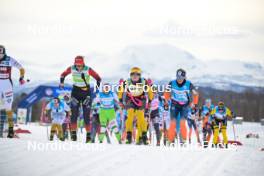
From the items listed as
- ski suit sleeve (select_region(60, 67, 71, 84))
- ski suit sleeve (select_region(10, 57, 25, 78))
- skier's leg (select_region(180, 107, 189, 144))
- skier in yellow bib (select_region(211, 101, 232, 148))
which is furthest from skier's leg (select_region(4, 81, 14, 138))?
skier in yellow bib (select_region(211, 101, 232, 148))

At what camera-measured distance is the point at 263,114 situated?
112500 millimetres

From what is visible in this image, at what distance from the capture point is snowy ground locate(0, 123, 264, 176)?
7.35 m

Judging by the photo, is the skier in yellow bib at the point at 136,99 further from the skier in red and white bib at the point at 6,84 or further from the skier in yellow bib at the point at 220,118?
the skier in yellow bib at the point at 220,118

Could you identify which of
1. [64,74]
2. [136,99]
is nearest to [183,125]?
[136,99]

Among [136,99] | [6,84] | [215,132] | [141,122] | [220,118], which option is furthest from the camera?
[215,132]

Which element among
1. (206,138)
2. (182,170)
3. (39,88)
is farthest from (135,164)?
(39,88)

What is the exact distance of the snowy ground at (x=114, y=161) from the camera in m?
7.35

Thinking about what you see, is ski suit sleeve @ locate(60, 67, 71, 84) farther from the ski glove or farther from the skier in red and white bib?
the skier in red and white bib

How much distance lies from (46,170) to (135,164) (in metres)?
1.70

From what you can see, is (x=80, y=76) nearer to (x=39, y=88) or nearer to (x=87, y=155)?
(x=87, y=155)

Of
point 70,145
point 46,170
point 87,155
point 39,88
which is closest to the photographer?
point 46,170

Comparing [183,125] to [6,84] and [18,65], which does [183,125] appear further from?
[6,84]

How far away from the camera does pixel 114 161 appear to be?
26.5 feet

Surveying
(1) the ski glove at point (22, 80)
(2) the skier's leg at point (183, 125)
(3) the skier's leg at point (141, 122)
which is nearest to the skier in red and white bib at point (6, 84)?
(1) the ski glove at point (22, 80)
